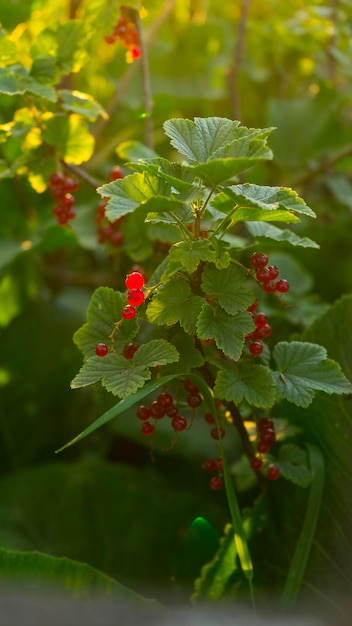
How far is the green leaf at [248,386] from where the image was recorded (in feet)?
2.35

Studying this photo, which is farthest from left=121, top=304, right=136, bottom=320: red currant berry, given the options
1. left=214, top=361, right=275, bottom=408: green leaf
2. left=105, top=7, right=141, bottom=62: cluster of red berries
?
left=105, top=7, right=141, bottom=62: cluster of red berries

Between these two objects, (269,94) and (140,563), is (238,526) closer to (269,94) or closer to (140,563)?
(140,563)

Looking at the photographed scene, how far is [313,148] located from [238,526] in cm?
91

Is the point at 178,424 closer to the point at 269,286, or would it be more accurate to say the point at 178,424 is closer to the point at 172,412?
the point at 172,412

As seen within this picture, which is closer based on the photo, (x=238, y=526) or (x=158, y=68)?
(x=238, y=526)

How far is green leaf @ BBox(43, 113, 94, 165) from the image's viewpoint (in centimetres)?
90

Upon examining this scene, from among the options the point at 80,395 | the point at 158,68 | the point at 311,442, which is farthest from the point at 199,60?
the point at 311,442

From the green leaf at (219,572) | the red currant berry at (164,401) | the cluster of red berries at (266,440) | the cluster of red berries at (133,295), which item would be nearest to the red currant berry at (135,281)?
the cluster of red berries at (133,295)

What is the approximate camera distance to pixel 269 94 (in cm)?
172

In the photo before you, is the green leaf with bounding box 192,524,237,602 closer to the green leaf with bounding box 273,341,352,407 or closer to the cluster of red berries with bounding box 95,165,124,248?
the green leaf with bounding box 273,341,352,407

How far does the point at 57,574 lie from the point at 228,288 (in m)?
0.37

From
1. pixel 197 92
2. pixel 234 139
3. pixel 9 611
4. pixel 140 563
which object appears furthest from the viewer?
pixel 197 92

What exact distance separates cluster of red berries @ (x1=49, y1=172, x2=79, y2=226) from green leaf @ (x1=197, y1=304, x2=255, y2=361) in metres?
0.30

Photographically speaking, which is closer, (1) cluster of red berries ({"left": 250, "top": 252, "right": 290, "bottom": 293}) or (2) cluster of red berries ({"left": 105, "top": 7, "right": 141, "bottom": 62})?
(1) cluster of red berries ({"left": 250, "top": 252, "right": 290, "bottom": 293})
